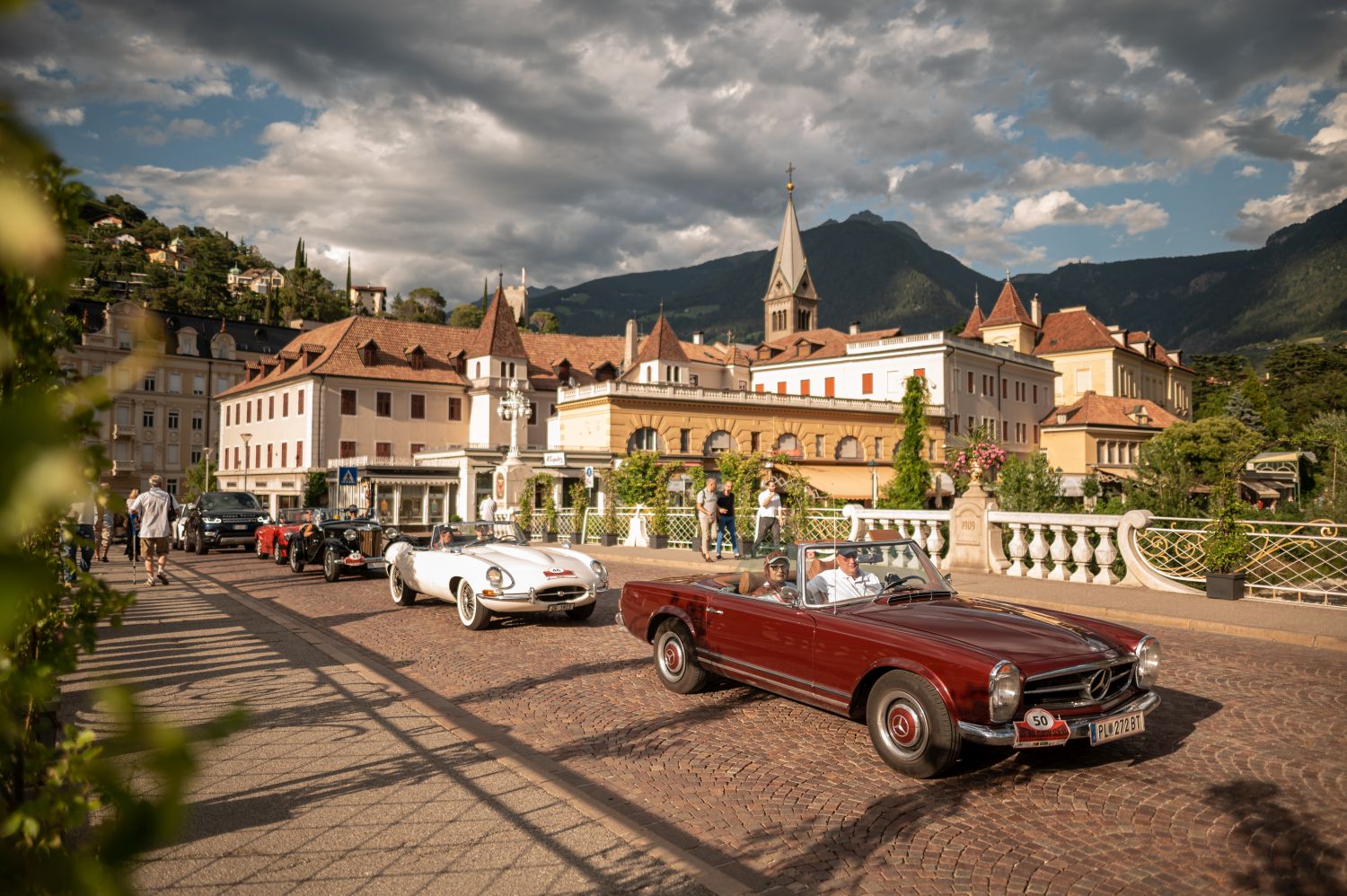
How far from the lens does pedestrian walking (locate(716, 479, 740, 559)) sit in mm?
22141

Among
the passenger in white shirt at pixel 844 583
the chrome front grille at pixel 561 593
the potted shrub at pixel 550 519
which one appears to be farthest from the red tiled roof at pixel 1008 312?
the passenger in white shirt at pixel 844 583

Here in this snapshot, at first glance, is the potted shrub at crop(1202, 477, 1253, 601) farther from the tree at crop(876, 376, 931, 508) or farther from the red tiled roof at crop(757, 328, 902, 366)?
the red tiled roof at crop(757, 328, 902, 366)

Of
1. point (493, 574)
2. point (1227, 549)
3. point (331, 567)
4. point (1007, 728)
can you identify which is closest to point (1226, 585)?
point (1227, 549)

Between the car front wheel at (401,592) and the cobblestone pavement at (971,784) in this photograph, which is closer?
the cobblestone pavement at (971,784)

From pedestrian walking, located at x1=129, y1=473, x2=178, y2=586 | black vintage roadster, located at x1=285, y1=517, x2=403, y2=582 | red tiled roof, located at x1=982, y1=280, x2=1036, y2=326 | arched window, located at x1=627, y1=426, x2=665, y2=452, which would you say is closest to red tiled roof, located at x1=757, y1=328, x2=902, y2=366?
red tiled roof, located at x1=982, y1=280, x2=1036, y2=326

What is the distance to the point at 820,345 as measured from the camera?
75688 millimetres

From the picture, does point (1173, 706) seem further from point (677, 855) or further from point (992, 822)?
point (677, 855)

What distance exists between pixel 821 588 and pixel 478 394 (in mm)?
60808

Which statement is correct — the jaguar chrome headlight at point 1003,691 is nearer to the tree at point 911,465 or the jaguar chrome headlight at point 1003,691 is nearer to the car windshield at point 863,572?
the car windshield at point 863,572

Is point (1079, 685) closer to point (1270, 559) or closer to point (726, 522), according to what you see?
point (1270, 559)

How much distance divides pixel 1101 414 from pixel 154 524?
240 feet

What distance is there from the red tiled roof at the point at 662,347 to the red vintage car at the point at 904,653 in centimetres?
5864

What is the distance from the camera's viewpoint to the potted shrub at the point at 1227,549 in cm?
1378

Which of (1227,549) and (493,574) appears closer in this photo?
(493,574)
